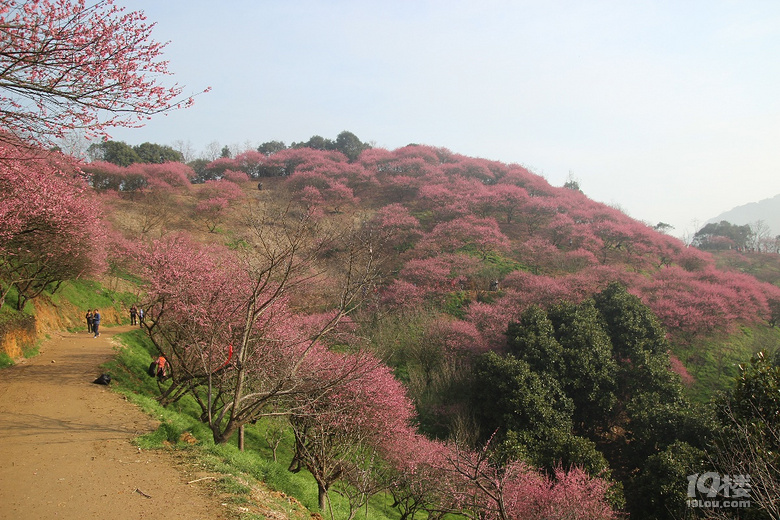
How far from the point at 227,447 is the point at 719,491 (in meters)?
10.4

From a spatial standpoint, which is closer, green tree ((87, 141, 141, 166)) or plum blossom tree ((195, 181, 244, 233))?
plum blossom tree ((195, 181, 244, 233))

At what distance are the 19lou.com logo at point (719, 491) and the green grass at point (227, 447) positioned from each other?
23.3ft

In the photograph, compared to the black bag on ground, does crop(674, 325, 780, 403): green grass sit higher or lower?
lower

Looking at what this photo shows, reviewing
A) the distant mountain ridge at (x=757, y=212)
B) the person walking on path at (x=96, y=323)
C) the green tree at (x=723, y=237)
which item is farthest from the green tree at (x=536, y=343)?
the distant mountain ridge at (x=757, y=212)

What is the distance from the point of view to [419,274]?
2853 centimetres

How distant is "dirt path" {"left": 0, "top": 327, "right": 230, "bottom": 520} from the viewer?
19.5 feet

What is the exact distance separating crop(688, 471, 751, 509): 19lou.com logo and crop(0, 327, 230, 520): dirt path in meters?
8.98

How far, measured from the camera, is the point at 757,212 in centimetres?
15675

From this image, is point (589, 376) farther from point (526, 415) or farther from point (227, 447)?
point (227, 447)

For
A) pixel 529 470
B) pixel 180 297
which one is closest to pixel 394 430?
pixel 529 470

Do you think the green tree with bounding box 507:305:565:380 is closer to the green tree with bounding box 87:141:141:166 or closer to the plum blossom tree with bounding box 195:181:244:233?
the plum blossom tree with bounding box 195:181:244:233

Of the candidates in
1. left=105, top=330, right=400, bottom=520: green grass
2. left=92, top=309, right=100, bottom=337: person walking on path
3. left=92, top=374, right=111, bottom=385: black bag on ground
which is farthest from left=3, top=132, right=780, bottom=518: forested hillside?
left=92, top=309, right=100, bottom=337: person walking on path

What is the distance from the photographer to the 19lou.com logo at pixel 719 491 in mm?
8094

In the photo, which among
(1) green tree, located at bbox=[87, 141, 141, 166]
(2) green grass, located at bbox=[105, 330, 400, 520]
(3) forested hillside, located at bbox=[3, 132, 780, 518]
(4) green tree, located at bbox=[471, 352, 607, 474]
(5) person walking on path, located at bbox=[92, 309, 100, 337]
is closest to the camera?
(2) green grass, located at bbox=[105, 330, 400, 520]
